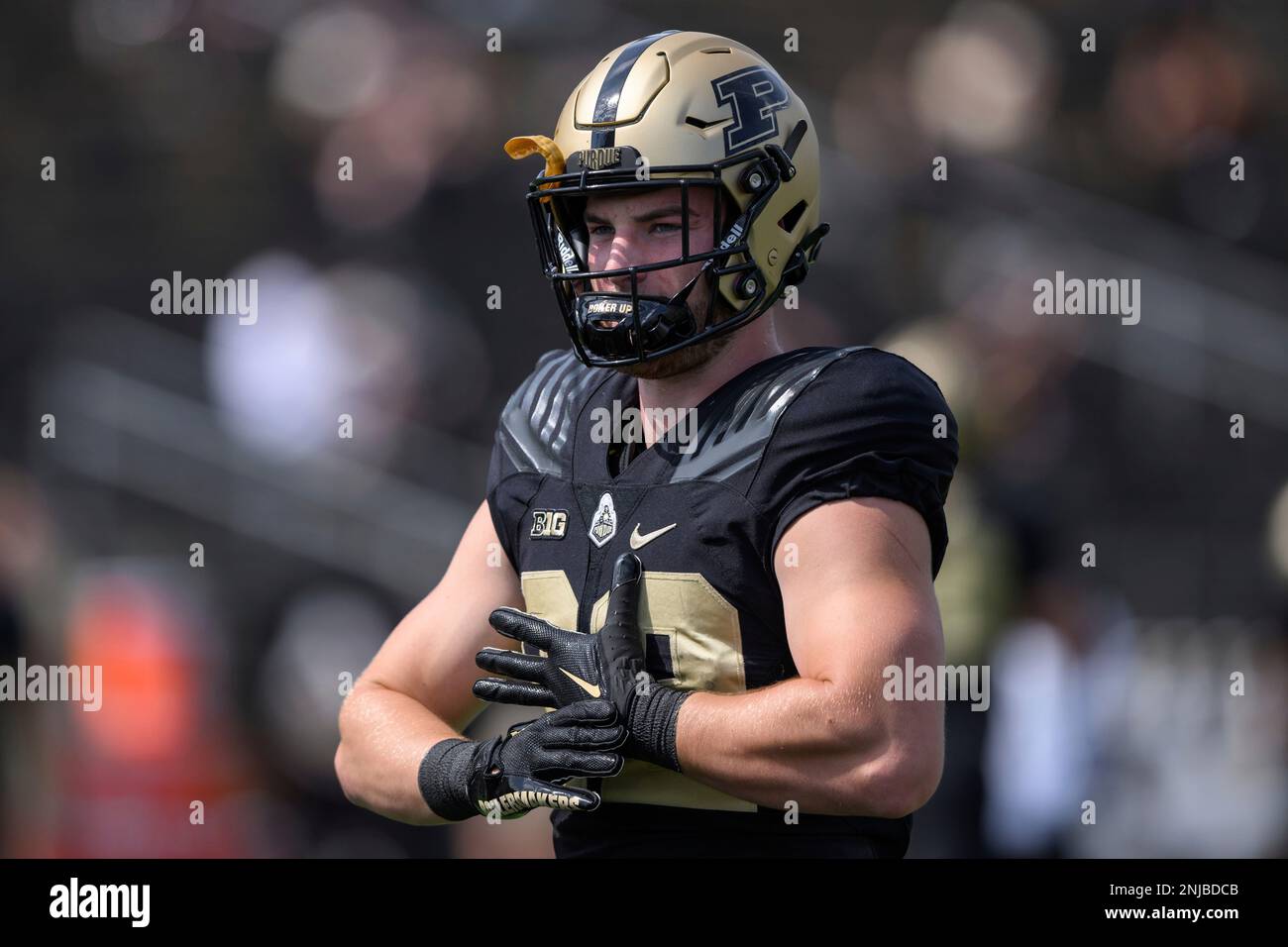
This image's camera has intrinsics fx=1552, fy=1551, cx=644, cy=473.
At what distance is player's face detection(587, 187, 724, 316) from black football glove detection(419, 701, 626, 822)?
657 millimetres

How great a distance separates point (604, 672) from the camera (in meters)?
2.21

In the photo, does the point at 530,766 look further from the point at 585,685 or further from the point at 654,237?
the point at 654,237

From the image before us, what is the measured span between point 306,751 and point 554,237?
308 centimetres

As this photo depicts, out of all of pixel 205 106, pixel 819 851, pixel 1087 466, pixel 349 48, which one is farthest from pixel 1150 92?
pixel 819 851

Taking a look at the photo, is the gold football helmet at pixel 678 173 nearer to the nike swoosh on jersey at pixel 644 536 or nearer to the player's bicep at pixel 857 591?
the nike swoosh on jersey at pixel 644 536

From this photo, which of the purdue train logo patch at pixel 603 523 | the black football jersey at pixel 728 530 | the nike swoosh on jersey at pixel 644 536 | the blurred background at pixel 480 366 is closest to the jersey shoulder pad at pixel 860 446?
the black football jersey at pixel 728 530

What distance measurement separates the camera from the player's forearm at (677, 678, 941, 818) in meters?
2.08

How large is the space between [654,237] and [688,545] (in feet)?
1.67

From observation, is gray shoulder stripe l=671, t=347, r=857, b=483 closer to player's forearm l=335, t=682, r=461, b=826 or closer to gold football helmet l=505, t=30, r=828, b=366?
gold football helmet l=505, t=30, r=828, b=366

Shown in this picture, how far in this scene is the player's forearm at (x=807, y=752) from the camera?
208 centimetres

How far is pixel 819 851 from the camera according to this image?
90.2 inches

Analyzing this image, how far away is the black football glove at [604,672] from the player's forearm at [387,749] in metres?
0.19

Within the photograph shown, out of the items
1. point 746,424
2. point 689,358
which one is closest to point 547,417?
point 689,358

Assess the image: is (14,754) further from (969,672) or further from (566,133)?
(566,133)
